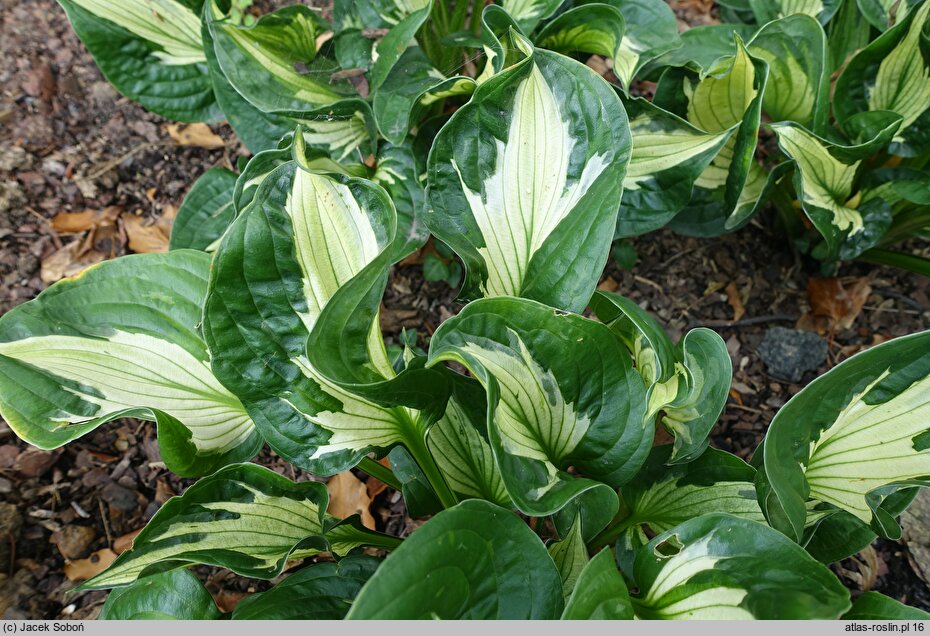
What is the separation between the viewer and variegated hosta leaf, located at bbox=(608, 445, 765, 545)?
3.76 ft

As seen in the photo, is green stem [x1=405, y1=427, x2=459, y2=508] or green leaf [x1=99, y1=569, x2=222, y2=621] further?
green stem [x1=405, y1=427, x2=459, y2=508]

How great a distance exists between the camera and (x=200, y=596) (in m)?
1.05

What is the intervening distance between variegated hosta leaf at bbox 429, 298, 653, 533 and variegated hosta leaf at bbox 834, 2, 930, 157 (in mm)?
983

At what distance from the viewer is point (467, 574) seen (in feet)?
2.83

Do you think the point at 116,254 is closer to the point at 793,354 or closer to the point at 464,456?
the point at 464,456

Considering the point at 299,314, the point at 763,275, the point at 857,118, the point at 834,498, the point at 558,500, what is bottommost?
the point at 763,275

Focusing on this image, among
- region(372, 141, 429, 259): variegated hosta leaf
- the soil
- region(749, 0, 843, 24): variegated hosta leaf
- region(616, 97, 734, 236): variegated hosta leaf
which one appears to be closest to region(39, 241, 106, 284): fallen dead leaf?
the soil

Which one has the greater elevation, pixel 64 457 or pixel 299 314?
pixel 299 314

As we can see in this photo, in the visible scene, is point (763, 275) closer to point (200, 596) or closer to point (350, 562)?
point (350, 562)

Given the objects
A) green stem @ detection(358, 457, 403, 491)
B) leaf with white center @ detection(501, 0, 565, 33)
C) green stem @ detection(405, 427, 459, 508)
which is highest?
leaf with white center @ detection(501, 0, 565, 33)

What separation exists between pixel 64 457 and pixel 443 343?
110cm

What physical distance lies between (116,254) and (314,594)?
45.3 inches

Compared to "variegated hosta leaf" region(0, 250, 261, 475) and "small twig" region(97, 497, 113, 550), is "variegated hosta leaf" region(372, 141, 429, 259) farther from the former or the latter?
"small twig" region(97, 497, 113, 550)

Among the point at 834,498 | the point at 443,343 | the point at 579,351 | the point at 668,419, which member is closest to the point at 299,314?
the point at 443,343
